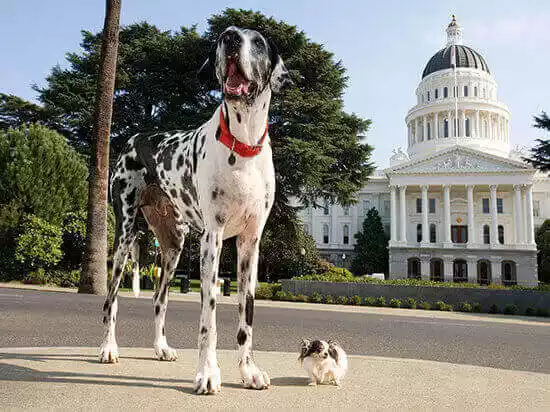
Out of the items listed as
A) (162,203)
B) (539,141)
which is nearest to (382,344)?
(162,203)

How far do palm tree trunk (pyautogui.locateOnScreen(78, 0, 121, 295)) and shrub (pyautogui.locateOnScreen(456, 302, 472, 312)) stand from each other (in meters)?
15.6

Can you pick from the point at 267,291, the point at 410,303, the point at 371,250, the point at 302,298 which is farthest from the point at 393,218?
the point at 410,303

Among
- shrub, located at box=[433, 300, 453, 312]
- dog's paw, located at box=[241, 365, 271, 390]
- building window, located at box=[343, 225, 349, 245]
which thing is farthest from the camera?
building window, located at box=[343, 225, 349, 245]

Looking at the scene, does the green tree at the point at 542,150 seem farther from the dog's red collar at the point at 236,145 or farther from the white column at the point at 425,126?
the white column at the point at 425,126

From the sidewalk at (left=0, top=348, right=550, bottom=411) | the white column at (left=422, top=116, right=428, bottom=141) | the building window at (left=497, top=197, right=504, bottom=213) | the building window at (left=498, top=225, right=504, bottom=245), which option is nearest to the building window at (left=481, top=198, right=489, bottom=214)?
the building window at (left=497, top=197, right=504, bottom=213)

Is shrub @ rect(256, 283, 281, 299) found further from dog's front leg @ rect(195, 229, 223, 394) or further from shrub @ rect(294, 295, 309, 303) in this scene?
dog's front leg @ rect(195, 229, 223, 394)

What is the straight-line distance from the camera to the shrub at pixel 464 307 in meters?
22.4

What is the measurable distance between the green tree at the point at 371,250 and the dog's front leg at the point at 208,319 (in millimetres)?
72400

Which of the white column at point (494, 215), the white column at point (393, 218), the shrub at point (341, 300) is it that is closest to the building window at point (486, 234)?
the white column at point (494, 215)

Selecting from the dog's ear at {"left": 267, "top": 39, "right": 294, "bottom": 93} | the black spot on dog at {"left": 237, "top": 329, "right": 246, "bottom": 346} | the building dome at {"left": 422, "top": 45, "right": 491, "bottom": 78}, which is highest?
the building dome at {"left": 422, "top": 45, "right": 491, "bottom": 78}

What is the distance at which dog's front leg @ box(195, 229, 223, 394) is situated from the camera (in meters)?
3.50

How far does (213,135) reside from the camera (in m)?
4.06

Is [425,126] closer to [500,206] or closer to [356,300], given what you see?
[500,206]

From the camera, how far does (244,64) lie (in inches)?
140
